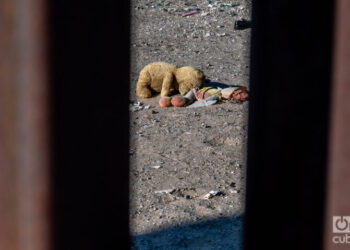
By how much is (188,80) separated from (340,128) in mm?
4610

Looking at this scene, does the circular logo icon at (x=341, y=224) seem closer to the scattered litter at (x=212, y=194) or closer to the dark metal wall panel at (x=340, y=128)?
the dark metal wall panel at (x=340, y=128)

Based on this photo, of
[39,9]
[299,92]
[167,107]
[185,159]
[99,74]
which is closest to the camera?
[39,9]

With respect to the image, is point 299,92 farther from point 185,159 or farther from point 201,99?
point 201,99

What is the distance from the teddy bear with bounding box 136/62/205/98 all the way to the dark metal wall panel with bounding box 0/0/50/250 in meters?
4.75

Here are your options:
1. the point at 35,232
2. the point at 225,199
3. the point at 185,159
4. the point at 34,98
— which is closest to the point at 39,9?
the point at 34,98

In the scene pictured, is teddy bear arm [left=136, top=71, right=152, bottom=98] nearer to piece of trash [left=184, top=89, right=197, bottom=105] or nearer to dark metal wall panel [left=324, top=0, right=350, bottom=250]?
piece of trash [left=184, top=89, right=197, bottom=105]

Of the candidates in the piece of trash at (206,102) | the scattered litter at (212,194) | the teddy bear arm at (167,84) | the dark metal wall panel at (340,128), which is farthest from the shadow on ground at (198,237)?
the teddy bear arm at (167,84)

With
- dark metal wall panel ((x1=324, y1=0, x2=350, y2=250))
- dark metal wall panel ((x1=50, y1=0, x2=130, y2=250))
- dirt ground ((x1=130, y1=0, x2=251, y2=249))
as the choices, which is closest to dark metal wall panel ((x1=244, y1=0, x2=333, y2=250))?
dark metal wall panel ((x1=324, y1=0, x2=350, y2=250))

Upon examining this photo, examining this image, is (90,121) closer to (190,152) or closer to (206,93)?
(190,152)

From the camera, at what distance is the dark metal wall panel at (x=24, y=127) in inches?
20.5

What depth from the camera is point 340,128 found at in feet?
2.43

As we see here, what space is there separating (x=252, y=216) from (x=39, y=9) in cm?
43

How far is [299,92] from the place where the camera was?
2.46ft

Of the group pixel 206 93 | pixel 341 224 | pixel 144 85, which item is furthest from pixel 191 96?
pixel 341 224
